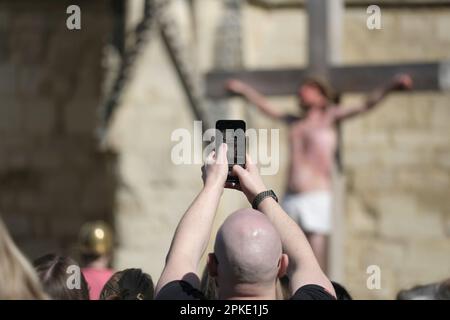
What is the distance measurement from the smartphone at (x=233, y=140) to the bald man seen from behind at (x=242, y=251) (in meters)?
0.02

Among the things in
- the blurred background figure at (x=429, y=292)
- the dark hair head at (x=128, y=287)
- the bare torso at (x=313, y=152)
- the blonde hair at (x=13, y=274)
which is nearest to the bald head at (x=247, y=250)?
the blonde hair at (x=13, y=274)

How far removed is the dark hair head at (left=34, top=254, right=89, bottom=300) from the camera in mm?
3846

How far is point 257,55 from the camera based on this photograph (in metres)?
9.05

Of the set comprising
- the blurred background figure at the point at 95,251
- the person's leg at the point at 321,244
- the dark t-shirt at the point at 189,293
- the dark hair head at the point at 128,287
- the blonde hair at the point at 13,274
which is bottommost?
the person's leg at the point at 321,244

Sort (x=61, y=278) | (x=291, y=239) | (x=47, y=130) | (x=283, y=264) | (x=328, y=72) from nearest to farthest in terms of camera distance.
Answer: (x=283, y=264) → (x=291, y=239) → (x=61, y=278) → (x=328, y=72) → (x=47, y=130)

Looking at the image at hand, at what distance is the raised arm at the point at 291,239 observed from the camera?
10.9 ft

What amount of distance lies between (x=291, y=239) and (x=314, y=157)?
4.47 metres

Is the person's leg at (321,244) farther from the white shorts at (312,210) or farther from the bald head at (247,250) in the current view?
the bald head at (247,250)

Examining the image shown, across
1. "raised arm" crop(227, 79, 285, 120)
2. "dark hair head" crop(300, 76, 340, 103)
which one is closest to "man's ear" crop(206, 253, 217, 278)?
"dark hair head" crop(300, 76, 340, 103)

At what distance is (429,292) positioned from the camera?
426 cm

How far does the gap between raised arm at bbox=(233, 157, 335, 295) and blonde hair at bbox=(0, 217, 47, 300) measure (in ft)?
2.18

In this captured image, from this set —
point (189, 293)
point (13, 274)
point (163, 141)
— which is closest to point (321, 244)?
point (163, 141)

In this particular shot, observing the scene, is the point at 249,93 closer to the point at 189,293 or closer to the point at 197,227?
the point at 197,227
